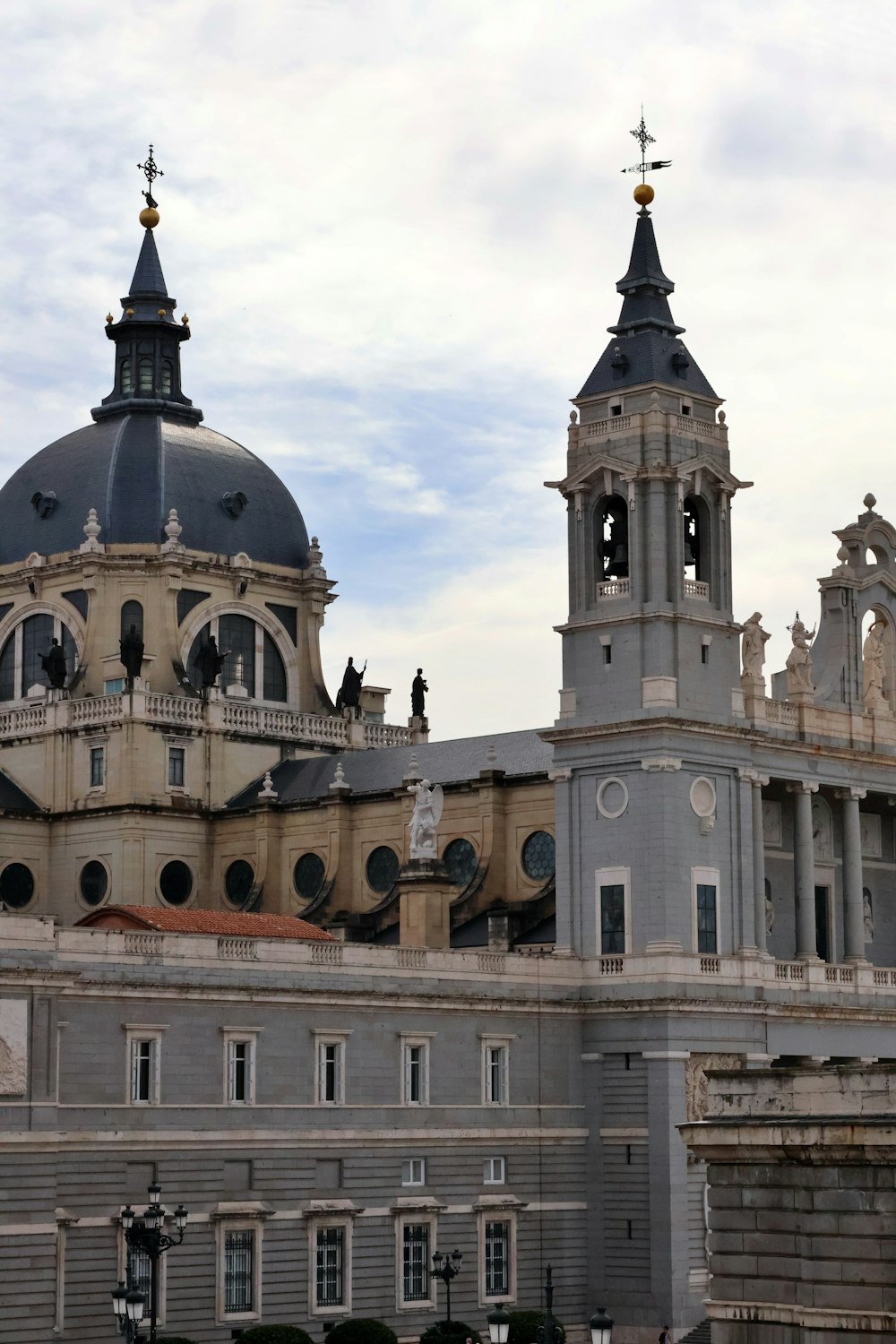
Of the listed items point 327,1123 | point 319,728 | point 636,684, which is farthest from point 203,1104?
point 319,728

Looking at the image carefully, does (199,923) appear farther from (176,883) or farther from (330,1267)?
(176,883)

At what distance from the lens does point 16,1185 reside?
213 feet

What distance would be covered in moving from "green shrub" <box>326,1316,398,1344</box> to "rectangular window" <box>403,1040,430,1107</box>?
7599 mm

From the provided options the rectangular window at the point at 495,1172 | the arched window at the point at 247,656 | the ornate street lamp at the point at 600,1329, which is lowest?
the ornate street lamp at the point at 600,1329

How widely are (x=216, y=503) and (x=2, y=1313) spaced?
52705mm

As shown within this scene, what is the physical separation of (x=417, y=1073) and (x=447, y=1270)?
8415 mm

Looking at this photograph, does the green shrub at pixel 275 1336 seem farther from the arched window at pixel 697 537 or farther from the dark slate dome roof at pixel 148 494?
the dark slate dome roof at pixel 148 494

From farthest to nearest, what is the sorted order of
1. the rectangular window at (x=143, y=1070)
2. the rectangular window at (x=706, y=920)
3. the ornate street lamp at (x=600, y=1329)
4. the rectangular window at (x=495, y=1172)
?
the rectangular window at (x=706, y=920)
the rectangular window at (x=495, y=1172)
the rectangular window at (x=143, y=1070)
the ornate street lamp at (x=600, y=1329)

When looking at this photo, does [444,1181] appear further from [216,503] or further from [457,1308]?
[216,503]

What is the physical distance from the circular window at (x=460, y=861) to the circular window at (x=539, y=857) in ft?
7.18

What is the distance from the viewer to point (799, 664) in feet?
296

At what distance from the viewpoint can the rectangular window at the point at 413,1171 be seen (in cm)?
7656

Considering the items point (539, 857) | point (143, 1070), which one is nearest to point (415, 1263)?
point (143, 1070)

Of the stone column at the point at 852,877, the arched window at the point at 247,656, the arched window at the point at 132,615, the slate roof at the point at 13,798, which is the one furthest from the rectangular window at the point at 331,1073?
the arched window at the point at 132,615
